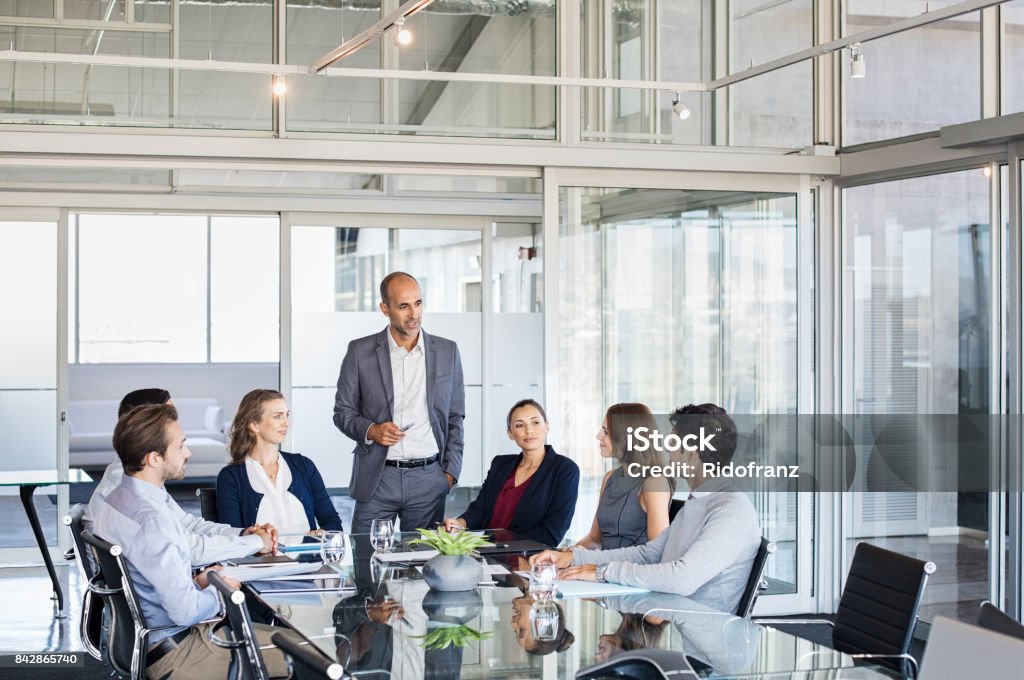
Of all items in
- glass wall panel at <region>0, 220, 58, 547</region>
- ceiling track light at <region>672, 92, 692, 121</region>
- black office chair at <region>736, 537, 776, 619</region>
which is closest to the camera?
black office chair at <region>736, 537, 776, 619</region>

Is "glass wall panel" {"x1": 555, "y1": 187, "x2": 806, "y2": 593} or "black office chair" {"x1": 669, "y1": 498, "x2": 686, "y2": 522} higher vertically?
A: "glass wall panel" {"x1": 555, "y1": 187, "x2": 806, "y2": 593}

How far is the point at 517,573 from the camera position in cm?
386

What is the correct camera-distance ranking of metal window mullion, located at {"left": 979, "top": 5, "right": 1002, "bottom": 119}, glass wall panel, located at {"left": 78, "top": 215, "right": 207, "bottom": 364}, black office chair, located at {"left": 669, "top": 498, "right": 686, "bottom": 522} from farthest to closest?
glass wall panel, located at {"left": 78, "top": 215, "right": 207, "bottom": 364} → metal window mullion, located at {"left": 979, "top": 5, "right": 1002, "bottom": 119} → black office chair, located at {"left": 669, "top": 498, "right": 686, "bottom": 522}

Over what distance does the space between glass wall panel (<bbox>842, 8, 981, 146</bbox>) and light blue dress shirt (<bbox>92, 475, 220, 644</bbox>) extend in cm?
436

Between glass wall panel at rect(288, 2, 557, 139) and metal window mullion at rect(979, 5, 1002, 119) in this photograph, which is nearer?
metal window mullion at rect(979, 5, 1002, 119)

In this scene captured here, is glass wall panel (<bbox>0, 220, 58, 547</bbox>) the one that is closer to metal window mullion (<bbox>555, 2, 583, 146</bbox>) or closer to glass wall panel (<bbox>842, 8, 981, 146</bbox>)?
metal window mullion (<bbox>555, 2, 583, 146</bbox>)

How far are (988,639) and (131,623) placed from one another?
262cm

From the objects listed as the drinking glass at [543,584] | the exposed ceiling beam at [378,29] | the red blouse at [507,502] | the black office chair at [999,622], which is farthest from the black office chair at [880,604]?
the exposed ceiling beam at [378,29]

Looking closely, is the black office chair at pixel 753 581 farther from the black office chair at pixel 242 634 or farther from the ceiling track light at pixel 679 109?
the ceiling track light at pixel 679 109

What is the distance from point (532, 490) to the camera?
5004 mm

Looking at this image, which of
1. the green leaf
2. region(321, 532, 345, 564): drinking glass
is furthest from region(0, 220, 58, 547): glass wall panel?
the green leaf

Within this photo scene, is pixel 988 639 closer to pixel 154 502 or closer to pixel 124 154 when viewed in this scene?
pixel 154 502

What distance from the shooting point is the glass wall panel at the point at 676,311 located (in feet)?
20.9

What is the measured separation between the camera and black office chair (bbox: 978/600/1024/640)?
2643 millimetres
